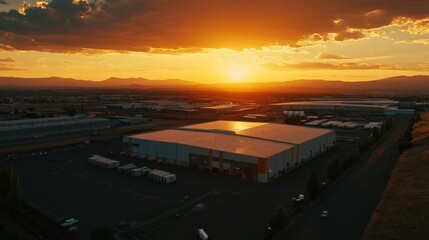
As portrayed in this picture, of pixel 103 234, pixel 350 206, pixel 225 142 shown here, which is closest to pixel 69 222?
pixel 103 234

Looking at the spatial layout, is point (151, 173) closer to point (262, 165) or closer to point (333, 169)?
point (262, 165)

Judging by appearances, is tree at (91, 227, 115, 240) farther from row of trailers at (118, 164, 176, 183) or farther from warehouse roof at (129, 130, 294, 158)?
warehouse roof at (129, 130, 294, 158)

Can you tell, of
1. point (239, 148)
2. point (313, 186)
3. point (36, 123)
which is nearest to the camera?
point (313, 186)

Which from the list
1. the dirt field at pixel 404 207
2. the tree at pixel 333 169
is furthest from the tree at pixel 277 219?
the tree at pixel 333 169

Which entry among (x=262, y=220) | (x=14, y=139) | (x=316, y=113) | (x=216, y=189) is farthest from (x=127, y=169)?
(x=316, y=113)

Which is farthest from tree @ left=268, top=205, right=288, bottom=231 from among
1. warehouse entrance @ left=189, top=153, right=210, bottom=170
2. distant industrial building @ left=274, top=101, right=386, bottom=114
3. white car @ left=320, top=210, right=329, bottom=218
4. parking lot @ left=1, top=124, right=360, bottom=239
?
distant industrial building @ left=274, top=101, right=386, bottom=114

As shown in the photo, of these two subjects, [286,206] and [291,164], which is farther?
[291,164]

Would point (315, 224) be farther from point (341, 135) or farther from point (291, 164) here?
point (341, 135)
